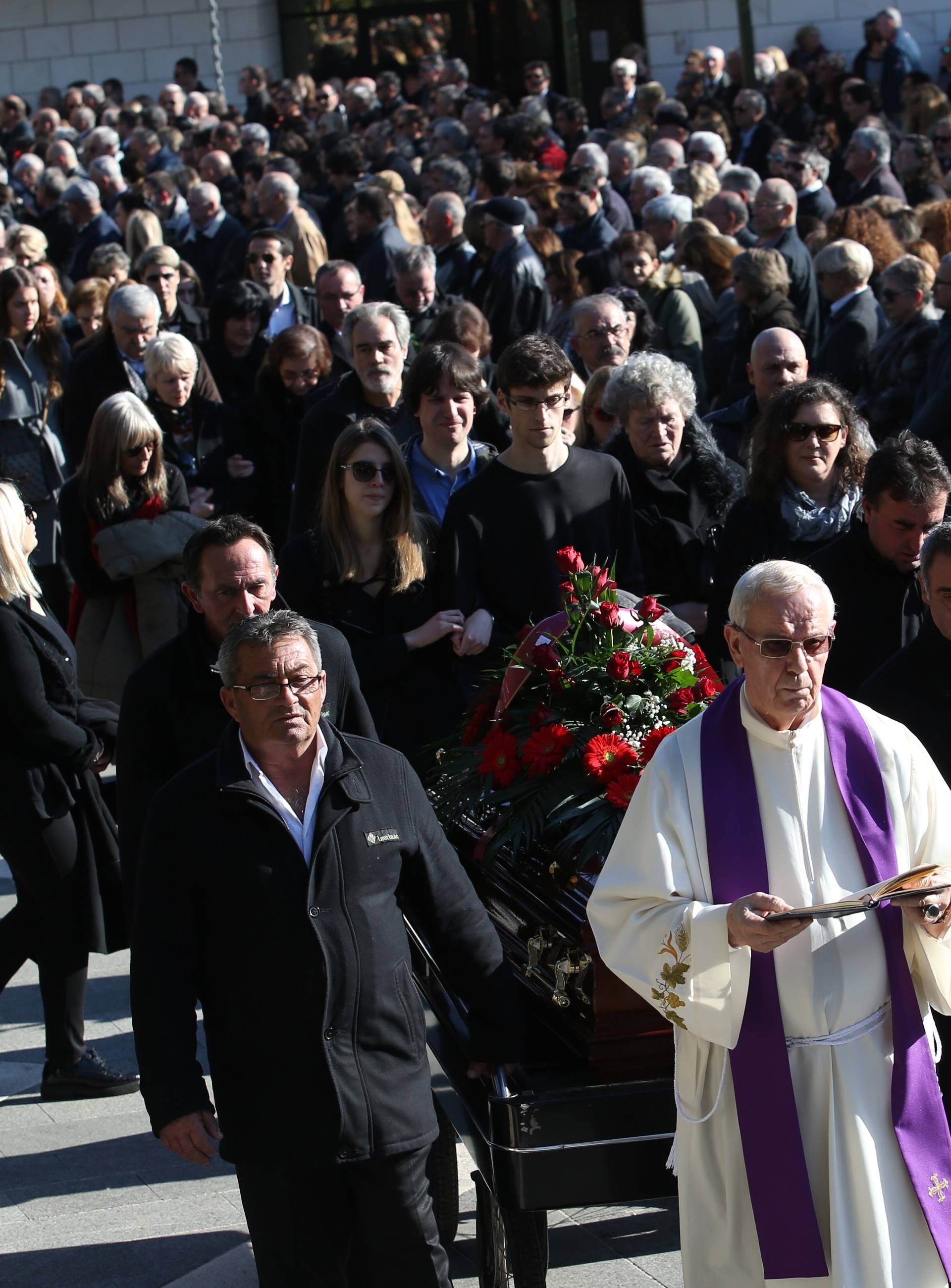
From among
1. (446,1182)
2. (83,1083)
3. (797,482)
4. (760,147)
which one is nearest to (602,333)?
(797,482)

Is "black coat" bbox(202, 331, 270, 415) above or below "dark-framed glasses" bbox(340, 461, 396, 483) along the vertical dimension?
above

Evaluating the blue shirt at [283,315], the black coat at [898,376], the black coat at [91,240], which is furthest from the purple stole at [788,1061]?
the black coat at [91,240]

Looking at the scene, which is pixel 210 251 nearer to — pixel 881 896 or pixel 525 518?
pixel 525 518

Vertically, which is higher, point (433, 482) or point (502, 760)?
point (433, 482)

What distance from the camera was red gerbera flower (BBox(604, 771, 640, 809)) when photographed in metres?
3.72

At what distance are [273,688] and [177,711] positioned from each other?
3.07 ft

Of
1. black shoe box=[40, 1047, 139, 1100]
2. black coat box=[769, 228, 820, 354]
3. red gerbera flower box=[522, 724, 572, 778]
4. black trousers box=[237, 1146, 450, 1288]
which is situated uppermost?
black coat box=[769, 228, 820, 354]

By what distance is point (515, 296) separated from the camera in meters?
8.95

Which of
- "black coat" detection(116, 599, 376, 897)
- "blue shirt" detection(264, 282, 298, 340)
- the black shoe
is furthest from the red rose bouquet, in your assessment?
"blue shirt" detection(264, 282, 298, 340)

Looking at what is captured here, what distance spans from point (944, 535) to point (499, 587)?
1.84 meters

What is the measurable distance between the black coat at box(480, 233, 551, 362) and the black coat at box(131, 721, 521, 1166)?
19.4ft

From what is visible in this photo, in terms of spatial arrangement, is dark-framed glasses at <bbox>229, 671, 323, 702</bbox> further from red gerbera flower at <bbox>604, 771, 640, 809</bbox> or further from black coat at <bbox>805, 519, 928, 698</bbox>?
black coat at <bbox>805, 519, 928, 698</bbox>

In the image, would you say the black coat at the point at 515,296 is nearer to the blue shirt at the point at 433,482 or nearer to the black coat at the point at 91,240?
the blue shirt at the point at 433,482

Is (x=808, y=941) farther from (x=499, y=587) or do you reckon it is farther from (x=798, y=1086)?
(x=499, y=587)
